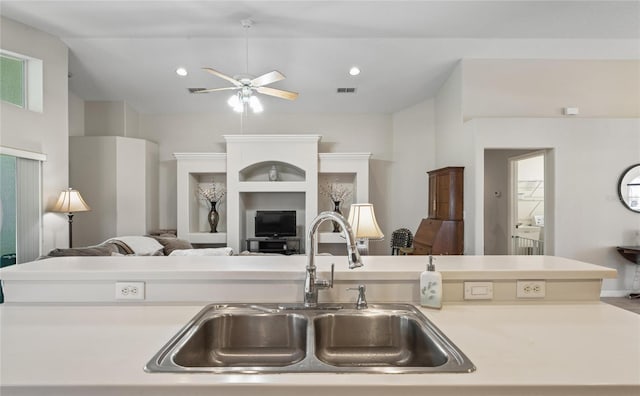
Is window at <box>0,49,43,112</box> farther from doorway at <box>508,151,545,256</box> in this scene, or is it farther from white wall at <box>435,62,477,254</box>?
doorway at <box>508,151,545,256</box>

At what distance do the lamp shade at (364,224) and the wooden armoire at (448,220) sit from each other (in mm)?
3012

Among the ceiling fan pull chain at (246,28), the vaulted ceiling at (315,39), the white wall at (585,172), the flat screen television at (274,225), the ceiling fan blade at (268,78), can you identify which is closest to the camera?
the ceiling fan blade at (268,78)

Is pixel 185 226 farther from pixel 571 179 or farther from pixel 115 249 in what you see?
pixel 571 179

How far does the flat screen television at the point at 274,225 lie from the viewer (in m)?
6.21

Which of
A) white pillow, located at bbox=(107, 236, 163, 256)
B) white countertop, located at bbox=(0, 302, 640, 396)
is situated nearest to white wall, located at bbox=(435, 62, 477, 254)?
white countertop, located at bbox=(0, 302, 640, 396)

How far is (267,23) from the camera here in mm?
4152

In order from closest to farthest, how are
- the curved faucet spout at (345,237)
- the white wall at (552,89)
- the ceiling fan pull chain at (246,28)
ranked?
the curved faucet spout at (345,237)
the ceiling fan pull chain at (246,28)
the white wall at (552,89)

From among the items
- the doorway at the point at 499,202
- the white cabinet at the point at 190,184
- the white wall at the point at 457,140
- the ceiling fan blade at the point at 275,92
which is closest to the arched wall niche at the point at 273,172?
the white cabinet at the point at 190,184

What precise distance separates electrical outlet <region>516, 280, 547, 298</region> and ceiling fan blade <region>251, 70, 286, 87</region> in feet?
9.34

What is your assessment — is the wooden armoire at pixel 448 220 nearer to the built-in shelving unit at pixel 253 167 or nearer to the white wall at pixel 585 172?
the white wall at pixel 585 172

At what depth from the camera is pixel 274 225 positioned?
6211 millimetres

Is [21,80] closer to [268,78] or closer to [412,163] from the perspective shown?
[268,78]

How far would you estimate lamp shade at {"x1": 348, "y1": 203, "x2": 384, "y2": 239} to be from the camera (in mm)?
2236

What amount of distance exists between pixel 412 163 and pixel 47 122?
18.0ft
